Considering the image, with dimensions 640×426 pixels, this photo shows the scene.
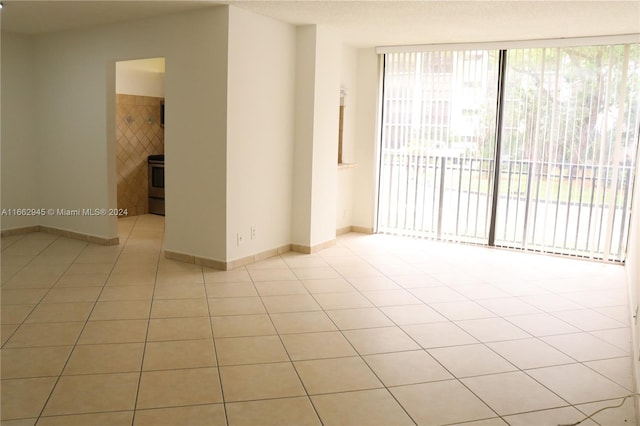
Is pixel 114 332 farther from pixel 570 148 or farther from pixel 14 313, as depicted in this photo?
pixel 570 148

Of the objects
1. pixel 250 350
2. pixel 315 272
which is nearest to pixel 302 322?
pixel 250 350

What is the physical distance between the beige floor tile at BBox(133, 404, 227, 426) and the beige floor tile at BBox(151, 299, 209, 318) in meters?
1.34

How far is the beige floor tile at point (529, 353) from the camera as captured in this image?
3203 mm

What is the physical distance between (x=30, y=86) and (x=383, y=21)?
4347mm

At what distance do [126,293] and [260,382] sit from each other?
1.96 meters

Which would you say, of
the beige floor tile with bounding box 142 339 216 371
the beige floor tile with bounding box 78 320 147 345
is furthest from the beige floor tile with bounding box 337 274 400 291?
the beige floor tile with bounding box 78 320 147 345

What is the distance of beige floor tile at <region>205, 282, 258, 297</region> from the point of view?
172 inches

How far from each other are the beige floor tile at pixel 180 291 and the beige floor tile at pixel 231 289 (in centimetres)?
7

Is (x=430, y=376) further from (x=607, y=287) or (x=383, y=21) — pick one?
(x=383, y=21)

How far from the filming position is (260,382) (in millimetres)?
2846

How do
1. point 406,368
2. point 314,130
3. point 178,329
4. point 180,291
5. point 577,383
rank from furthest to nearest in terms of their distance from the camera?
point 314,130
point 180,291
point 178,329
point 406,368
point 577,383

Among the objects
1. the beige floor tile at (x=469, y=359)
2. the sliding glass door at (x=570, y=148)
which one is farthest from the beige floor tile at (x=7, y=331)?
the sliding glass door at (x=570, y=148)

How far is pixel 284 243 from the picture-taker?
5.92 m

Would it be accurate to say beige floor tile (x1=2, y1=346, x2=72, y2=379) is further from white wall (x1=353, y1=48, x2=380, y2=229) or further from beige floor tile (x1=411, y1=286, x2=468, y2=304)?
white wall (x1=353, y1=48, x2=380, y2=229)
